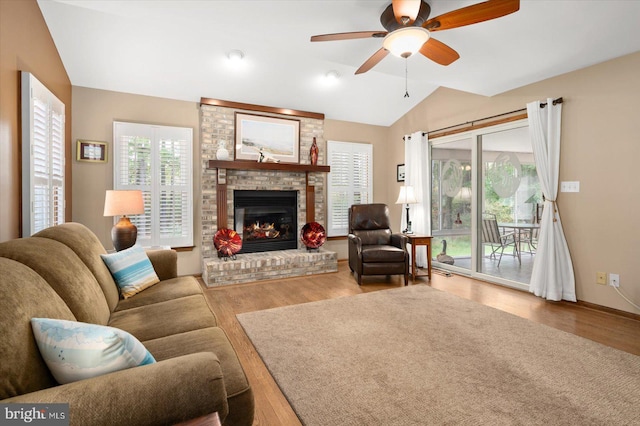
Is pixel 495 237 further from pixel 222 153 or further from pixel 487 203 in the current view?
pixel 222 153

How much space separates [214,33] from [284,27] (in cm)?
108

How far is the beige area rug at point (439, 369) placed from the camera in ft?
5.62

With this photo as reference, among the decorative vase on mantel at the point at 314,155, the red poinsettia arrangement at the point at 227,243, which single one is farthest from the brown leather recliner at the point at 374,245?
the red poinsettia arrangement at the point at 227,243

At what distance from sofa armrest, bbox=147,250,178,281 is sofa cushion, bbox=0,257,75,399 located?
5.26 feet

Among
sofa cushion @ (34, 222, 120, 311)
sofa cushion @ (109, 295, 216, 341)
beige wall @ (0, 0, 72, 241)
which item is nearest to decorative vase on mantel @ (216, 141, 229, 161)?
beige wall @ (0, 0, 72, 241)

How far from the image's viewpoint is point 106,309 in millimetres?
1852

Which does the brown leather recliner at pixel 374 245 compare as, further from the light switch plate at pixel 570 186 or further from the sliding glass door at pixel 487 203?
the light switch plate at pixel 570 186

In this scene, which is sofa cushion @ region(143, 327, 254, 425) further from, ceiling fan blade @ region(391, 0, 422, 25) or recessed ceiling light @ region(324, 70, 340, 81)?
recessed ceiling light @ region(324, 70, 340, 81)

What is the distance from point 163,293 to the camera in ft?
7.51

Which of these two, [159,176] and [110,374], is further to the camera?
[159,176]

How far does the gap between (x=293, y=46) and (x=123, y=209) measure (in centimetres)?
239

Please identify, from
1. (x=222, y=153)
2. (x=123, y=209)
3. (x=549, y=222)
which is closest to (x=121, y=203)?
(x=123, y=209)

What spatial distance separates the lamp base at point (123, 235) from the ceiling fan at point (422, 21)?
8.71ft

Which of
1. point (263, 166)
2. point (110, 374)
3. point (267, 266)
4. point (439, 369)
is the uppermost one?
point (263, 166)
